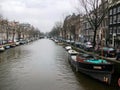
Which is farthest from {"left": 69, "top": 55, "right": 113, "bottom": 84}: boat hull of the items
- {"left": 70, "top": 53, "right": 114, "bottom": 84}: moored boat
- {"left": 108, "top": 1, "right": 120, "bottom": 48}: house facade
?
{"left": 108, "top": 1, "right": 120, "bottom": 48}: house facade

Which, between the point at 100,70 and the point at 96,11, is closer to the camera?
the point at 100,70

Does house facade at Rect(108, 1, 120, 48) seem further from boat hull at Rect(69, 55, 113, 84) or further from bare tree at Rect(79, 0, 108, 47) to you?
boat hull at Rect(69, 55, 113, 84)

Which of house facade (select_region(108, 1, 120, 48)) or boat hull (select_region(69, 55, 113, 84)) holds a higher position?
house facade (select_region(108, 1, 120, 48))

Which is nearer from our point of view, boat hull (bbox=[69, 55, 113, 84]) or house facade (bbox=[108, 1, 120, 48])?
boat hull (bbox=[69, 55, 113, 84])

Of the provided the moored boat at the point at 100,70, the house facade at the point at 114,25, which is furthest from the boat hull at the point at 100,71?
the house facade at the point at 114,25

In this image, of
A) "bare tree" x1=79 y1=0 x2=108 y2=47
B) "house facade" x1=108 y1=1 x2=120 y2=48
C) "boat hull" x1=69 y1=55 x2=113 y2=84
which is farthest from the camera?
"house facade" x1=108 y1=1 x2=120 y2=48

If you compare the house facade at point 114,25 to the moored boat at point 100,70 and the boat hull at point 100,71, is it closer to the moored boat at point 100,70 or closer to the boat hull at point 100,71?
the moored boat at point 100,70

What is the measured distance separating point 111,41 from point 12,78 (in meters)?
45.2

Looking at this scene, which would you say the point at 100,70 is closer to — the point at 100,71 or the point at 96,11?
the point at 100,71

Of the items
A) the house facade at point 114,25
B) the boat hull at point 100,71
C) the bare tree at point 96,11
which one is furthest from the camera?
the house facade at point 114,25

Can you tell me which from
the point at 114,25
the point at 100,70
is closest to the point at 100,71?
the point at 100,70

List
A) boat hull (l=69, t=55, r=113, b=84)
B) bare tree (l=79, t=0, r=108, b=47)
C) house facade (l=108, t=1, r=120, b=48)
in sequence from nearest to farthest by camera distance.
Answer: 1. boat hull (l=69, t=55, r=113, b=84)
2. bare tree (l=79, t=0, r=108, b=47)
3. house facade (l=108, t=1, r=120, b=48)

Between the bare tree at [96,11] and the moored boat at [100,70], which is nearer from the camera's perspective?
the moored boat at [100,70]

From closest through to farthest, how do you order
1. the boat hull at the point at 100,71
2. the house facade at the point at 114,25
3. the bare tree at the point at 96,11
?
the boat hull at the point at 100,71 < the bare tree at the point at 96,11 < the house facade at the point at 114,25
